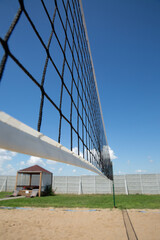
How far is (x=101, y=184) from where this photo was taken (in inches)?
629

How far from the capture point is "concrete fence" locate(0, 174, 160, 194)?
608 inches

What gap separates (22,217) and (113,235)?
386 cm

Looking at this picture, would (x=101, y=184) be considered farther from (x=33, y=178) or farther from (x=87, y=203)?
(x=33, y=178)

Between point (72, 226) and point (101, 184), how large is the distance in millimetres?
11281

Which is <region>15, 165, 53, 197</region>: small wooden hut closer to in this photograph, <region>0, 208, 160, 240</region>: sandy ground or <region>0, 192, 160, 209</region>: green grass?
<region>0, 192, 160, 209</region>: green grass

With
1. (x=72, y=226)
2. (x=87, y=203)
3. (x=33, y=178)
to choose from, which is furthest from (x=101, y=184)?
(x=72, y=226)

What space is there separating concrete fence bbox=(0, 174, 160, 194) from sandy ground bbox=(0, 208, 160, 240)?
32.3ft

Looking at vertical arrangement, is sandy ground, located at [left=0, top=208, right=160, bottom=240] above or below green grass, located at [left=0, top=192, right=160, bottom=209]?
above

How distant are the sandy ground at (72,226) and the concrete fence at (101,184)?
32.3 feet

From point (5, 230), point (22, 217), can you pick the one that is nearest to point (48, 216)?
point (22, 217)

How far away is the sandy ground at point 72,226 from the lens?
4.42m

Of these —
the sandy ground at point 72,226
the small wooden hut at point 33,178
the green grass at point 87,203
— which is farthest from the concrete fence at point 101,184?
the sandy ground at point 72,226

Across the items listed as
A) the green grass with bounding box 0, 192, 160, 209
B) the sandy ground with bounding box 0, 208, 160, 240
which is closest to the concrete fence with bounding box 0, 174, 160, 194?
the green grass with bounding box 0, 192, 160, 209

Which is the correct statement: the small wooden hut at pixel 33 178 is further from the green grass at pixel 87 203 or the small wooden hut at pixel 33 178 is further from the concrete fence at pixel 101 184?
the green grass at pixel 87 203
